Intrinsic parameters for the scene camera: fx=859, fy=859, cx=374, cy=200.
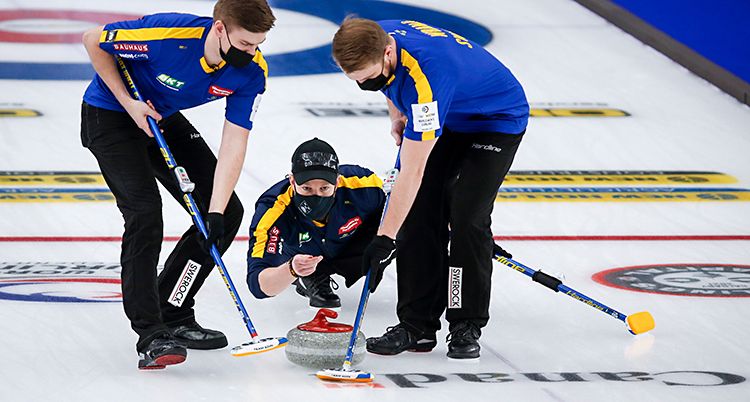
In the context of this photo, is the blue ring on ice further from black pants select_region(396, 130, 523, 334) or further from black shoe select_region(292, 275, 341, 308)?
black pants select_region(396, 130, 523, 334)

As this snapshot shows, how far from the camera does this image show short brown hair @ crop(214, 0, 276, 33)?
2770mm

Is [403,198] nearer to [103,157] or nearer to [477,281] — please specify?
[477,281]

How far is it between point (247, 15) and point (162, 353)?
44.5 inches

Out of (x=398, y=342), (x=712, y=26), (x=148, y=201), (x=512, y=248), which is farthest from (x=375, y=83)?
(x=712, y=26)

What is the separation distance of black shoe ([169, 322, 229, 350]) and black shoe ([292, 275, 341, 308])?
0.62 m

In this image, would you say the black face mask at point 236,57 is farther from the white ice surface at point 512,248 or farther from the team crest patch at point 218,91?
the white ice surface at point 512,248

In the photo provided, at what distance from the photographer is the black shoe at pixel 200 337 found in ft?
10.3

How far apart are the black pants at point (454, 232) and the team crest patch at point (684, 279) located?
1.12 metres

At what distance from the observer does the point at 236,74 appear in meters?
3.07

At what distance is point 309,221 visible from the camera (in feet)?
12.1

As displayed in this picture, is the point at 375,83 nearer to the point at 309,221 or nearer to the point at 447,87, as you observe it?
the point at 447,87

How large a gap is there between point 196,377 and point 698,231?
3271 mm

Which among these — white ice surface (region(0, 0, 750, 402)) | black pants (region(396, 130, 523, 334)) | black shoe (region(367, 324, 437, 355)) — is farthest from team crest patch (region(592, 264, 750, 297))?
black shoe (region(367, 324, 437, 355))

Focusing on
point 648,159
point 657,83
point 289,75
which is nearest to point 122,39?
point 648,159
